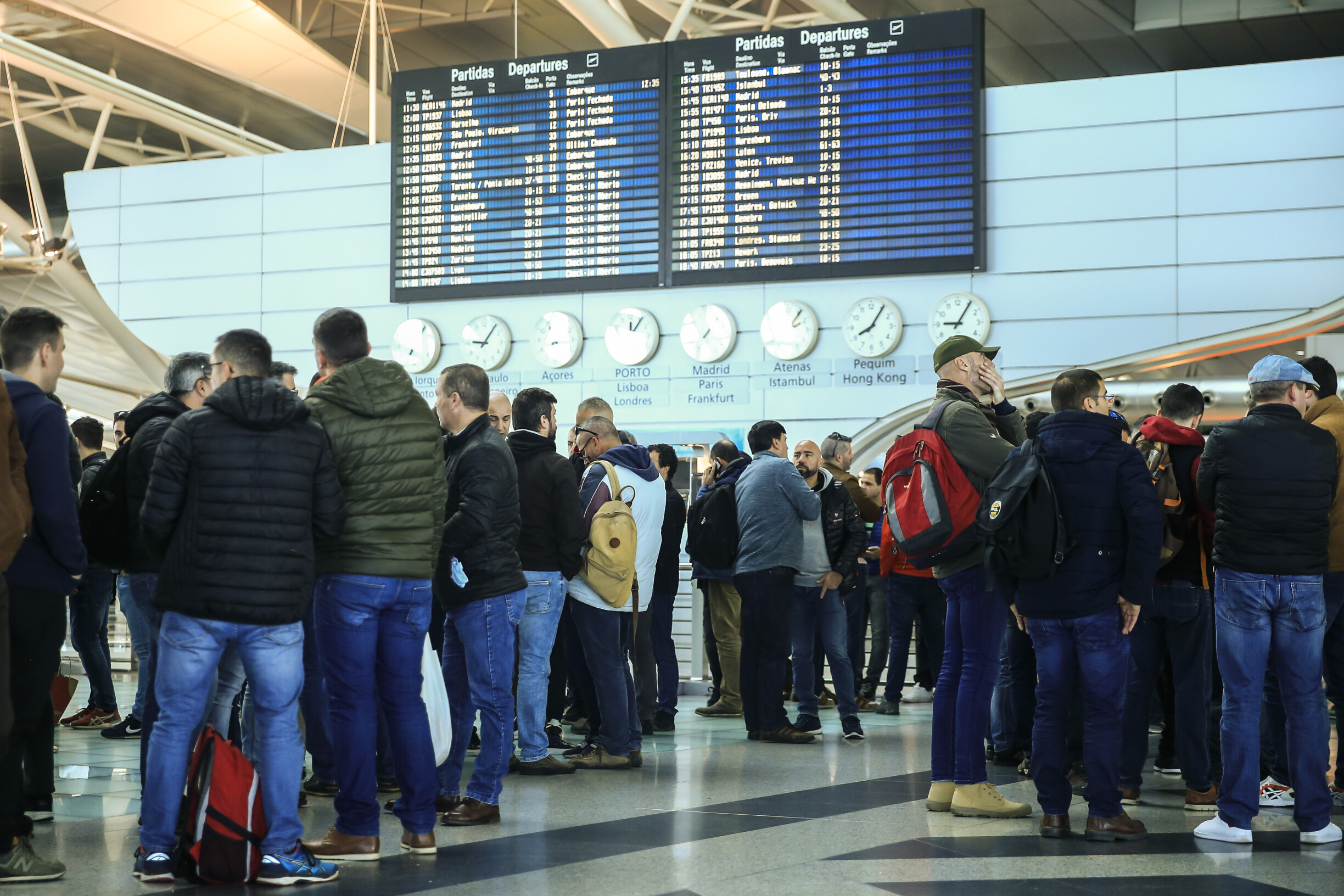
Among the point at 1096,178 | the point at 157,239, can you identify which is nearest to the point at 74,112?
the point at 157,239

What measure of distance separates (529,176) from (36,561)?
24.4 feet

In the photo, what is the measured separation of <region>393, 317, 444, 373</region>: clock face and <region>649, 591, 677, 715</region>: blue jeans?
4.51 m

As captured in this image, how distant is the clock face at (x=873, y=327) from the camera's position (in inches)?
398

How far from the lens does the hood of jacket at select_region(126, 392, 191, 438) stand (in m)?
4.31

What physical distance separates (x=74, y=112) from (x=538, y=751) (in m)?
17.2

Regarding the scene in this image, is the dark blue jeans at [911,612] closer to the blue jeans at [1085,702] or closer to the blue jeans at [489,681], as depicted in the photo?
the blue jeans at [1085,702]

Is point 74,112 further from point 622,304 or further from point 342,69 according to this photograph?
point 622,304

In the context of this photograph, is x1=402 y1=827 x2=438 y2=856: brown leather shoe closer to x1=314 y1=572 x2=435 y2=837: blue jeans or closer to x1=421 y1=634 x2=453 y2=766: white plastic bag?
x1=314 y1=572 x2=435 y2=837: blue jeans

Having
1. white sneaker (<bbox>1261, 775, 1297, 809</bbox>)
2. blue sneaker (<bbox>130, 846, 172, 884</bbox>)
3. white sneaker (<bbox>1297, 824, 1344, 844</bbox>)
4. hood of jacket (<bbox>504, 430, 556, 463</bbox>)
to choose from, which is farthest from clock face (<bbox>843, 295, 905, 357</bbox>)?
blue sneaker (<bbox>130, 846, 172, 884</bbox>)

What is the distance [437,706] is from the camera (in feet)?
14.5

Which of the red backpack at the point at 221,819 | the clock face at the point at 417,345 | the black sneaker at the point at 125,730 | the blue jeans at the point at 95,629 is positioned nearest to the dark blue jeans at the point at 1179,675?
the red backpack at the point at 221,819

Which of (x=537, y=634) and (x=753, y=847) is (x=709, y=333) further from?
(x=753, y=847)

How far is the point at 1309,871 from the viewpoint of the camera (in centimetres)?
385

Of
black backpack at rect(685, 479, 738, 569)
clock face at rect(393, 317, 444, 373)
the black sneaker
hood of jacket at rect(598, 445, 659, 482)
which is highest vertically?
clock face at rect(393, 317, 444, 373)
